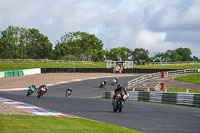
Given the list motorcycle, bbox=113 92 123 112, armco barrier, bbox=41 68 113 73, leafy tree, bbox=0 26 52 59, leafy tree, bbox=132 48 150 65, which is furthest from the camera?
leafy tree, bbox=132 48 150 65

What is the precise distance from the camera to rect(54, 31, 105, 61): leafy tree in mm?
130500

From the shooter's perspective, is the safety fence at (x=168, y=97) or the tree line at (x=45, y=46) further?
the tree line at (x=45, y=46)

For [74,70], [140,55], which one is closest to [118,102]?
[74,70]

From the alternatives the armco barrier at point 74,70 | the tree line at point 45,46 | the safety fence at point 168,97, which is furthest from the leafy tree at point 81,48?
the safety fence at point 168,97

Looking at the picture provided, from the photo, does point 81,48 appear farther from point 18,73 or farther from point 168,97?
point 168,97

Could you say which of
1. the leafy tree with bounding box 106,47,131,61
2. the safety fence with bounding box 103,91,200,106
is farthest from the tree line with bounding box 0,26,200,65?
the safety fence with bounding box 103,91,200,106

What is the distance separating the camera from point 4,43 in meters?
121

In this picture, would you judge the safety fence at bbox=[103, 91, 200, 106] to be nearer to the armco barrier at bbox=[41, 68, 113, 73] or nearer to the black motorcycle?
the black motorcycle

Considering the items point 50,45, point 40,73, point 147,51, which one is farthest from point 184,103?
point 147,51

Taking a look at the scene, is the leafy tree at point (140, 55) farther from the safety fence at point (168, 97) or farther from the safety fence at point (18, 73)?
the safety fence at point (168, 97)

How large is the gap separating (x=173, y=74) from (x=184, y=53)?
145 metres

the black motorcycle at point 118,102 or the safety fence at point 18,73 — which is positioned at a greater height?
the safety fence at point 18,73

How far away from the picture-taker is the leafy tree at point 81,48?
428 feet

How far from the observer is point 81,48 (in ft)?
456
